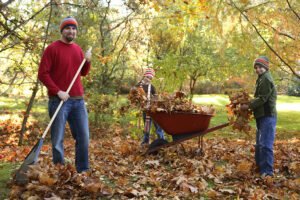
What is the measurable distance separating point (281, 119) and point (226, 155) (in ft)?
45.1

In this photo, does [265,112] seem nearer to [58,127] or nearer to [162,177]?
[162,177]

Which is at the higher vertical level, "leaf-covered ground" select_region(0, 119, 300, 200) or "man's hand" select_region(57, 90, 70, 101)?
"man's hand" select_region(57, 90, 70, 101)

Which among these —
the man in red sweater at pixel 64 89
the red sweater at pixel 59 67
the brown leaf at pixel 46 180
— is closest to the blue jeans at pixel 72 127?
the man in red sweater at pixel 64 89

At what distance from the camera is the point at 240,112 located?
6066 mm

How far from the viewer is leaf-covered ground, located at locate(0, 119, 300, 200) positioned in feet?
14.3

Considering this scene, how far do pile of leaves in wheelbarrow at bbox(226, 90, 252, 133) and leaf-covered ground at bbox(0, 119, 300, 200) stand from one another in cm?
63

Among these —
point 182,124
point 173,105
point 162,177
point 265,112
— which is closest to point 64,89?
point 162,177

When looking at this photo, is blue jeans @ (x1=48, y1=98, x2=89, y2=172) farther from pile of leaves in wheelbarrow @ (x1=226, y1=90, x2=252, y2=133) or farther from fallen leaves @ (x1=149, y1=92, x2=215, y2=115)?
pile of leaves in wheelbarrow @ (x1=226, y1=90, x2=252, y2=133)

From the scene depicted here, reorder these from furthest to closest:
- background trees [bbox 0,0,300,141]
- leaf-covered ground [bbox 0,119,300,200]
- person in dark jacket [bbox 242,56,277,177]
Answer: background trees [bbox 0,0,300,141] < person in dark jacket [bbox 242,56,277,177] < leaf-covered ground [bbox 0,119,300,200]

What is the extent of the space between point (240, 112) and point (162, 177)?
5.56 feet

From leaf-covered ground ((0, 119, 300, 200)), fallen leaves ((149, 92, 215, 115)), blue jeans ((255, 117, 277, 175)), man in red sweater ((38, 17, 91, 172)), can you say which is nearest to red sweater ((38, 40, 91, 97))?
man in red sweater ((38, 17, 91, 172))

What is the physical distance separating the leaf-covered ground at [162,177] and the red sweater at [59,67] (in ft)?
3.25

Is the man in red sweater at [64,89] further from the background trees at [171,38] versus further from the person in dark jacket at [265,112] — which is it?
A: the person in dark jacket at [265,112]

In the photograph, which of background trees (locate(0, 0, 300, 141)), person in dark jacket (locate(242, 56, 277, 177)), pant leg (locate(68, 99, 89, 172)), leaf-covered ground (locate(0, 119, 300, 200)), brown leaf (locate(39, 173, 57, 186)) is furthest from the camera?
background trees (locate(0, 0, 300, 141))
